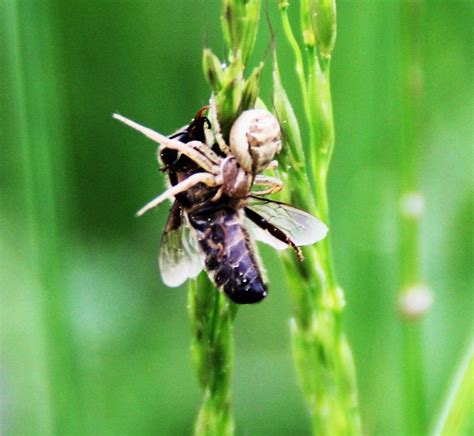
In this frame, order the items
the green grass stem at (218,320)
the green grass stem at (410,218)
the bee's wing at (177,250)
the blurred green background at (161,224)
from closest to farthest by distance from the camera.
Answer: the green grass stem at (218,320) → the bee's wing at (177,250) → the green grass stem at (410,218) → the blurred green background at (161,224)

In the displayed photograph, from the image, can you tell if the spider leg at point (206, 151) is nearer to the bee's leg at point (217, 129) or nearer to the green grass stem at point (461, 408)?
the bee's leg at point (217, 129)

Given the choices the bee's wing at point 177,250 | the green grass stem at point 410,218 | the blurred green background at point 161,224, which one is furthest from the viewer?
the blurred green background at point 161,224

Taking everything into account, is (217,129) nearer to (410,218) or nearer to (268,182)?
(268,182)

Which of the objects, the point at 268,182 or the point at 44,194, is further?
the point at 44,194

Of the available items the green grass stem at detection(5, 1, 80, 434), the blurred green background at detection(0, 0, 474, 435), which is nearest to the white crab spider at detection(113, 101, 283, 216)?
the green grass stem at detection(5, 1, 80, 434)

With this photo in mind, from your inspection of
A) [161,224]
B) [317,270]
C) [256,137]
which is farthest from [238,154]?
[161,224]

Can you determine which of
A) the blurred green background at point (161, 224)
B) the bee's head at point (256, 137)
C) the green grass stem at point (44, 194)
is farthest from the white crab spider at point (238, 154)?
the blurred green background at point (161, 224)

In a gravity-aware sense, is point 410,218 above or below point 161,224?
below
